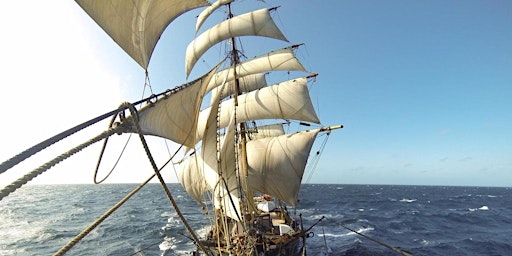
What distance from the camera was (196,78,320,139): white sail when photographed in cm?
2584

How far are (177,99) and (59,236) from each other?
3513cm

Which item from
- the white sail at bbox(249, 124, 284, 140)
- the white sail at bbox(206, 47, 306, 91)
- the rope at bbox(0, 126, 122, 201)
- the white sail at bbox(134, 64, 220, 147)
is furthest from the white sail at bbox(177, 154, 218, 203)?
the rope at bbox(0, 126, 122, 201)

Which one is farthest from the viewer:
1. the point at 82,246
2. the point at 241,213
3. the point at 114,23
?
the point at 82,246

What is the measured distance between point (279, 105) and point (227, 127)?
5680 millimetres

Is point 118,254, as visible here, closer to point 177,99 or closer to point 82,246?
point 82,246

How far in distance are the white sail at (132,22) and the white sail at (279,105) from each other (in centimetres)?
1661

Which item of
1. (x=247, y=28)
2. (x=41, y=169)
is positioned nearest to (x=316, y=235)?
(x=247, y=28)

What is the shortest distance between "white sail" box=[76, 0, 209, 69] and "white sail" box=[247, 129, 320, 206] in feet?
51.7

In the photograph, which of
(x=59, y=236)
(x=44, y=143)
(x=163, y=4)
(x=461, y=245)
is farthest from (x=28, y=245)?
(x=461, y=245)

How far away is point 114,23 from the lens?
7910 millimetres

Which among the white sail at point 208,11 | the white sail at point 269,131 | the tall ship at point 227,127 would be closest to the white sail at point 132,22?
the tall ship at point 227,127

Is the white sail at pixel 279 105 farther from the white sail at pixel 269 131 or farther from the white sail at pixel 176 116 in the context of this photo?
the white sail at pixel 176 116

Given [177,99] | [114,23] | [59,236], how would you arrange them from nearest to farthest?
[114,23] < [177,99] < [59,236]

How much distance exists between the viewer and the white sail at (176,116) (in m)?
8.00
